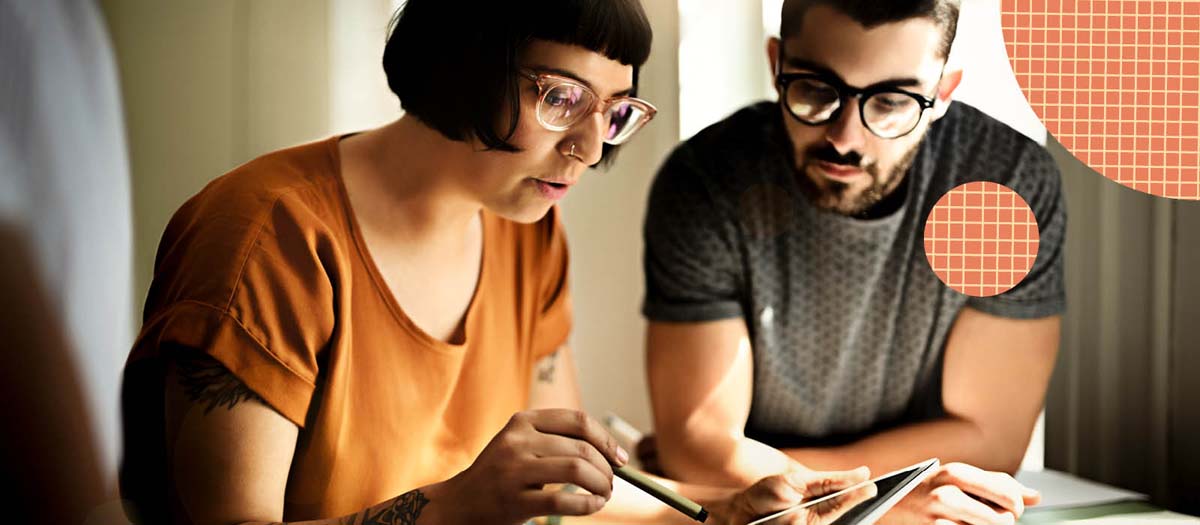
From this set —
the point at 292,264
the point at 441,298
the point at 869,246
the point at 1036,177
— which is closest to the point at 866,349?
the point at 869,246

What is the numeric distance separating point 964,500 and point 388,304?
617mm

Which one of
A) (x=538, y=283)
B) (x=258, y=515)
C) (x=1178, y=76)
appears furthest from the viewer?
(x=1178, y=76)

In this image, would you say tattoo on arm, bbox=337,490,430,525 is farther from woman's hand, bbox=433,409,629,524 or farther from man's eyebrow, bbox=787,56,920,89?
man's eyebrow, bbox=787,56,920,89

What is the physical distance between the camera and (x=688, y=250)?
3.19 ft

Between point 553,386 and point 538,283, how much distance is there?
0.10 m

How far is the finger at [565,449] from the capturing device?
2.71ft

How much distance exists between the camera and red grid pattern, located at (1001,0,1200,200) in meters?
1.03

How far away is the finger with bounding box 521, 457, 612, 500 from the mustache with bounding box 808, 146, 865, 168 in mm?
393

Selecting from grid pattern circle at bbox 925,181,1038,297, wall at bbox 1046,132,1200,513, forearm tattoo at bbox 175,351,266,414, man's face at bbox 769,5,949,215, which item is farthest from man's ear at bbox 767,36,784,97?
forearm tattoo at bbox 175,351,266,414

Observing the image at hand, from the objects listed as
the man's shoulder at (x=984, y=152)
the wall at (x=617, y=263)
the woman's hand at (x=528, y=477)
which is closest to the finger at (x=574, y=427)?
the woman's hand at (x=528, y=477)

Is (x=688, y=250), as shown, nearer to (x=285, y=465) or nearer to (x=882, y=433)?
(x=882, y=433)

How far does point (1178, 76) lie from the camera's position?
106 centimetres

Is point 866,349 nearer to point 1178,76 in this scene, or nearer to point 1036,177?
point 1036,177

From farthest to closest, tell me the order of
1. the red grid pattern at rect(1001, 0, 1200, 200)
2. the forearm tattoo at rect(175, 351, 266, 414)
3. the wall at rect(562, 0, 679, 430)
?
1. the red grid pattern at rect(1001, 0, 1200, 200)
2. the wall at rect(562, 0, 679, 430)
3. the forearm tattoo at rect(175, 351, 266, 414)
